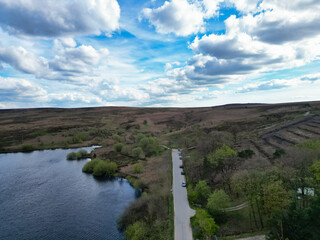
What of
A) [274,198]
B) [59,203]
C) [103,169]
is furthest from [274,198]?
[103,169]

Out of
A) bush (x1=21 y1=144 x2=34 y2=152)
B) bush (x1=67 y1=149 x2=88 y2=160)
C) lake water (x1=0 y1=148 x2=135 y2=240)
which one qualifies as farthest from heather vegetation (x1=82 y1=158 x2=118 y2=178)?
bush (x1=21 y1=144 x2=34 y2=152)

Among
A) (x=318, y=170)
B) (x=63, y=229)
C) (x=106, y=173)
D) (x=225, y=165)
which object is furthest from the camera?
(x=106, y=173)

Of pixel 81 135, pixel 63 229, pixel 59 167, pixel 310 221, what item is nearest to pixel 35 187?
pixel 59 167

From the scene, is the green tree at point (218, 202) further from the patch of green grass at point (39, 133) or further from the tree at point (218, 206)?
the patch of green grass at point (39, 133)

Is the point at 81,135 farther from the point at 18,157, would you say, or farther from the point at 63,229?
the point at 63,229

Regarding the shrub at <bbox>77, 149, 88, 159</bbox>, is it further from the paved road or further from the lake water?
the paved road
